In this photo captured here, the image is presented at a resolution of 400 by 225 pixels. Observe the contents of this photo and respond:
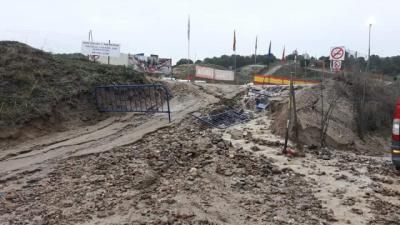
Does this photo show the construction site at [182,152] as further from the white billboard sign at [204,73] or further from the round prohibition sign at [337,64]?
the white billboard sign at [204,73]

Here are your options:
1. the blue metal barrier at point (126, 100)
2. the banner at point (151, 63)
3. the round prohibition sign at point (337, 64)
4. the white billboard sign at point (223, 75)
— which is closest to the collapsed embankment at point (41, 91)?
the blue metal barrier at point (126, 100)

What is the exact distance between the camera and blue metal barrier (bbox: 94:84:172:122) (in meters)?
16.8

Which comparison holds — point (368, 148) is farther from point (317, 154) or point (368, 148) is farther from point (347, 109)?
point (317, 154)

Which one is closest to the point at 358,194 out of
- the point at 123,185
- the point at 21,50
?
the point at 123,185

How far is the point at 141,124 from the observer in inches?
573

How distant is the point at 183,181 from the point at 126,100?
10.2 m

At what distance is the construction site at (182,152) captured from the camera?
695cm

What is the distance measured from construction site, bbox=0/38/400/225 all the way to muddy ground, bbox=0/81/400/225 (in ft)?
0.09

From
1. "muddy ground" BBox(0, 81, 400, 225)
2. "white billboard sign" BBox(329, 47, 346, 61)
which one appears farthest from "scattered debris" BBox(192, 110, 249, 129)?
"white billboard sign" BBox(329, 47, 346, 61)

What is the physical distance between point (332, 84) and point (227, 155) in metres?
7.49

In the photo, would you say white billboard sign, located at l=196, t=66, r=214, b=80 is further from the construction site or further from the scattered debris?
the scattered debris

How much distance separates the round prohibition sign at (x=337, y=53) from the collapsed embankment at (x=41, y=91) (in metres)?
9.09

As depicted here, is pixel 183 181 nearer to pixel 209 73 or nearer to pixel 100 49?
pixel 100 49

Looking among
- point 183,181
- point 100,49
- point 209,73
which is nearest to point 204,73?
point 209,73
